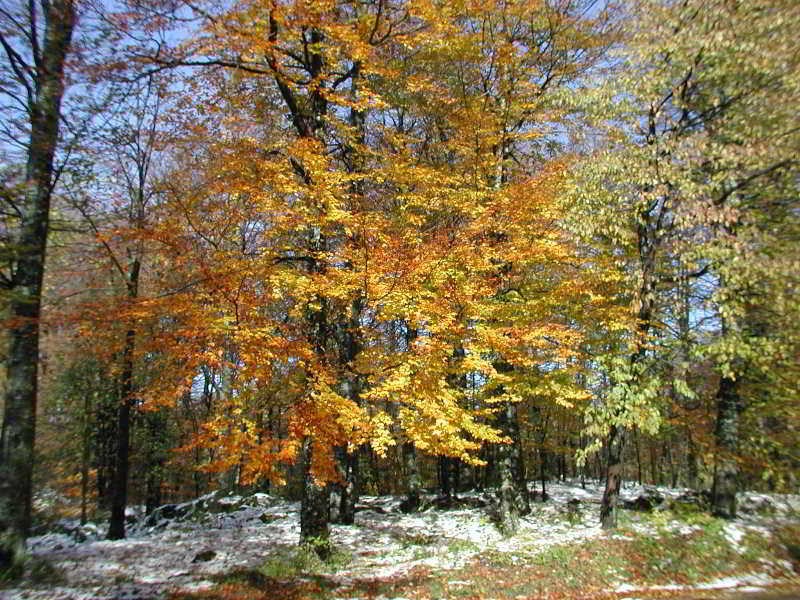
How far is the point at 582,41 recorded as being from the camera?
603 inches

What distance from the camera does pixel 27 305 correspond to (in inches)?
329

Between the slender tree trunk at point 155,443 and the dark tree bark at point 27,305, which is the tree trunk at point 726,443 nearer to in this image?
the dark tree bark at point 27,305

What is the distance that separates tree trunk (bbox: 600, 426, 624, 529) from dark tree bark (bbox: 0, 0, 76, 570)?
488 inches

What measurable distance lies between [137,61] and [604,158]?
33.0 ft

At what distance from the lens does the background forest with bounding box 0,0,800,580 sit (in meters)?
8.70

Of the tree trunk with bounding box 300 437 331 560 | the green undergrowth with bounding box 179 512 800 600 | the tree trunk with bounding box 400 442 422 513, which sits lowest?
the tree trunk with bounding box 400 442 422 513

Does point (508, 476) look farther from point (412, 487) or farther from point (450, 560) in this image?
point (412, 487)

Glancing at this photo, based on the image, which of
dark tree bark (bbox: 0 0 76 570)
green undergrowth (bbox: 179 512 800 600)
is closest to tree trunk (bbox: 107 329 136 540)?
dark tree bark (bbox: 0 0 76 570)

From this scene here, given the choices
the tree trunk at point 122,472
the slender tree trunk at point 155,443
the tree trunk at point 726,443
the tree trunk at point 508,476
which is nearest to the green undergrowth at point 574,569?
the tree trunk at point 726,443

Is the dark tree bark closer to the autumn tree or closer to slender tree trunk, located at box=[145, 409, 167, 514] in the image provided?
slender tree trunk, located at box=[145, 409, 167, 514]

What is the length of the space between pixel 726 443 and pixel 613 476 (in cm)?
320

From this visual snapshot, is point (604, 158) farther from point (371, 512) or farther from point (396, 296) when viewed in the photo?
point (371, 512)

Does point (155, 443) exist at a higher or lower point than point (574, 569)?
higher

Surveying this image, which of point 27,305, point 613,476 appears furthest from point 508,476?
point 27,305
